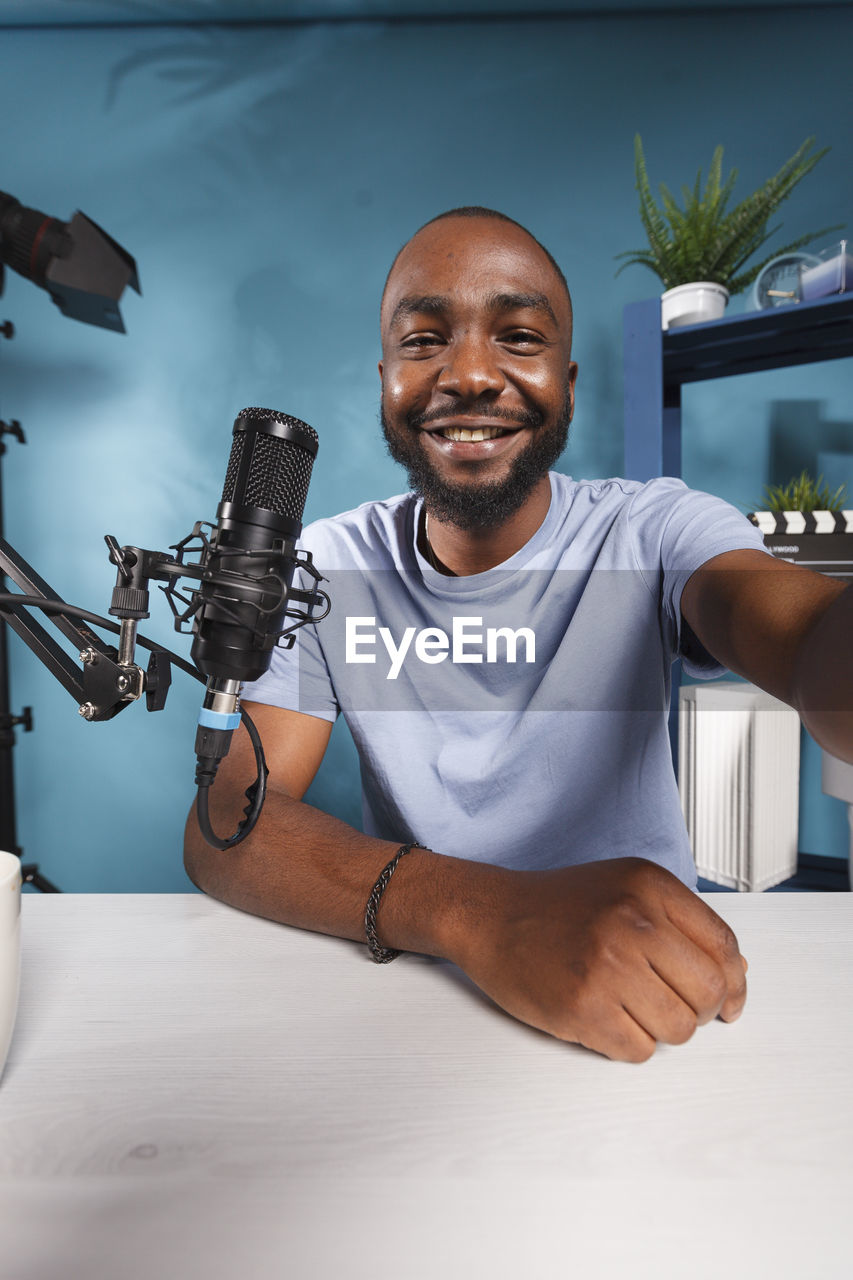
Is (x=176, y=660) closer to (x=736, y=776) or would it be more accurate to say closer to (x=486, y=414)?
(x=486, y=414)

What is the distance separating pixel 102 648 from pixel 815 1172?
403 millimetres

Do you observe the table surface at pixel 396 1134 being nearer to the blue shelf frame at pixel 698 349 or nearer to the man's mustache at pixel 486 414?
the man's mustache at pixel 486 414

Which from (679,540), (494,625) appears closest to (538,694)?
(494,625)

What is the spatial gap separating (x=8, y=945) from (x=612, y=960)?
0.98 ft

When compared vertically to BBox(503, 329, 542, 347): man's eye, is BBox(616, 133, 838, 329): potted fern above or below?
above

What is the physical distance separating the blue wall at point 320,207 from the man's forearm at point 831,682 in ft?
4.78

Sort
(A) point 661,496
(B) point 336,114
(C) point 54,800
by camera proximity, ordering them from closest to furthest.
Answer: (A) point 661,496, (B) point 336,114, (C) point 54,800

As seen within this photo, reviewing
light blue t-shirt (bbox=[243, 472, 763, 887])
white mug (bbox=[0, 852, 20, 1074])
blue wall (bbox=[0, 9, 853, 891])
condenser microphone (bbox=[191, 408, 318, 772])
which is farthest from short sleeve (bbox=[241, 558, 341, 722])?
blue wall (bbox=[0, 9, 853, 891])

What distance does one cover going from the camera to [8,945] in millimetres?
319

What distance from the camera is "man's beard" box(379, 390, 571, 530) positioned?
0.97 meters

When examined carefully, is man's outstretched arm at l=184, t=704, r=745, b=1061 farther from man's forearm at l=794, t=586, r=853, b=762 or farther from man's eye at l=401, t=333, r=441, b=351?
man's eye at l=401, t=333, r=441, b=351

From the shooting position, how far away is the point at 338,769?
1911mm

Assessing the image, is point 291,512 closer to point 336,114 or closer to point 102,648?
point 102,648

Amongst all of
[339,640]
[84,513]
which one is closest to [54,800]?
[84,513]
